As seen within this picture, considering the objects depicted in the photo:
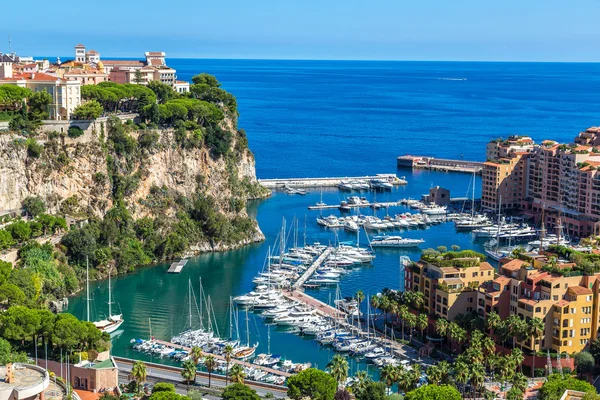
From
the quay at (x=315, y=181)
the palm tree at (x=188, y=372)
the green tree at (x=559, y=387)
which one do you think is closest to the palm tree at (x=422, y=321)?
the green tree at (x=559, y=387)

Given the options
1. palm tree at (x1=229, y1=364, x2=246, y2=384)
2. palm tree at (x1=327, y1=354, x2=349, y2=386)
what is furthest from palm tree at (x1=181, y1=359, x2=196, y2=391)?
palm tree at (x1=327, y1=354, x2=349, y2=386)

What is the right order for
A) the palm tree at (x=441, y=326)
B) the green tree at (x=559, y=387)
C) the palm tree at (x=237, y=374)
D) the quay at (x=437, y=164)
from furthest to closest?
the quay at (x=437, y=164) < the palm tree at (x=441, y=326) < the palm tree at (x=237, y=374) < the green tree at (x=559, y=387)

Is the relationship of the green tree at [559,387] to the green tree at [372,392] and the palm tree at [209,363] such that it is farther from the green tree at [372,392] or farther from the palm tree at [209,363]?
the palm tree at [209,363]

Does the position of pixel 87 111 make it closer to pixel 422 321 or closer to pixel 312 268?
pixel 312 268

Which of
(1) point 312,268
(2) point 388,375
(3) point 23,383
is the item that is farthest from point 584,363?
(3) point 23,383

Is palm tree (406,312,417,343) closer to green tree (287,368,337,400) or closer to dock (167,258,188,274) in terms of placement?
green tree (287,368,337,400)

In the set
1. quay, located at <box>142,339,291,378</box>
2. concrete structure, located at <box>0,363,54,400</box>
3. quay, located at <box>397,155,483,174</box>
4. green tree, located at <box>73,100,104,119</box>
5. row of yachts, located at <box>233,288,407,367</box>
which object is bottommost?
quay, located at <box>142,339,291,378</box>
